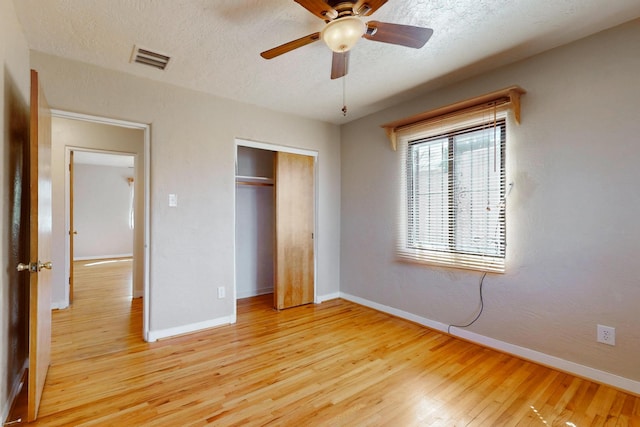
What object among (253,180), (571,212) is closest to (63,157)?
(253,180)

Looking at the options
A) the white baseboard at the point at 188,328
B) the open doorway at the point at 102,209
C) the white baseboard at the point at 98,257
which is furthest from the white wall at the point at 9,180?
the white baseboard at the point at 98,257

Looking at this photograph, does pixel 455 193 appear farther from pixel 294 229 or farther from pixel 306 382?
pixel 306 382

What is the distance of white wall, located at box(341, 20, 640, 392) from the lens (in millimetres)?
2031

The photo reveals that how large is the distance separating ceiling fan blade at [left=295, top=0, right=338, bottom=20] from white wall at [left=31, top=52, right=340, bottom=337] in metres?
1.98

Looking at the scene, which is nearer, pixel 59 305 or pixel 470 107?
pixel 470 107

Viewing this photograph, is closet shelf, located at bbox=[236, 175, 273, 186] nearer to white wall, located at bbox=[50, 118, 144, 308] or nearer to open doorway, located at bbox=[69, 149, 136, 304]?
white wall, located at bbox=[50, 118, 144, 308]

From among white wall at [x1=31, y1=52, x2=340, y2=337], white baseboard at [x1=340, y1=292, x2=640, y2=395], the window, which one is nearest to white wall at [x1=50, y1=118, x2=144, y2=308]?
white wall at [x1=31, y1=52, x2=340, y2=337]

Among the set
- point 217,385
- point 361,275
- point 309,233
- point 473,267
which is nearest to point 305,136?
point 309,233

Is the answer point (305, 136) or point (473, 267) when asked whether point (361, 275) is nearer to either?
point (473, 267)

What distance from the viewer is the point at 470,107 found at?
2.76 m

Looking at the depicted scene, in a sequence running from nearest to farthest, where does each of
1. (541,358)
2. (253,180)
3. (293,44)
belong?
(293,44) → (541,358) → (253,180)

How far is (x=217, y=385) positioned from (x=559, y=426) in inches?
82.6

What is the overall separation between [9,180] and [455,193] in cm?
338

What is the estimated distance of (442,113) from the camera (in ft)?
9.70
